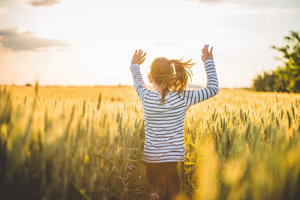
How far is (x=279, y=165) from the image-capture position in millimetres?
1239

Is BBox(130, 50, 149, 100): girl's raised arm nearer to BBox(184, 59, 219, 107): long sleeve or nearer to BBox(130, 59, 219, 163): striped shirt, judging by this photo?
BBox(130, 59, 219, 163): striped shirt

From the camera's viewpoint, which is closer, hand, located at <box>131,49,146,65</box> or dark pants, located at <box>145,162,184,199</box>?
dark pants, located at <box>145,162,184,199</box>

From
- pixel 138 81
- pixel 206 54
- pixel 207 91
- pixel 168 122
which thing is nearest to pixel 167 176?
pixel 168 122

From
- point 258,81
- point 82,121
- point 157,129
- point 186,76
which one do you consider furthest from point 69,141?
Answer: point 258,81

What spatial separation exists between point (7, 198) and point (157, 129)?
124 centimetres

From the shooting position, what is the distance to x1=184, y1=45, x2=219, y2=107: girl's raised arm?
2.14 meters

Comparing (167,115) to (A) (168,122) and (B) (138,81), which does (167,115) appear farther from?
(B) (138,81)

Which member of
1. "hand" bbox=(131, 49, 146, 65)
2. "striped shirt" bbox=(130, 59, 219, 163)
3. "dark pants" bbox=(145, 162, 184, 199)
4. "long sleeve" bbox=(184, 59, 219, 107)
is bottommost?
"dark pants" bbox=(145, 162, 184, 199)

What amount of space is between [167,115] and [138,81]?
501 mm

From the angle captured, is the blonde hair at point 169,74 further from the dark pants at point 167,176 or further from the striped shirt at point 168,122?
the dark pants at point 167,176

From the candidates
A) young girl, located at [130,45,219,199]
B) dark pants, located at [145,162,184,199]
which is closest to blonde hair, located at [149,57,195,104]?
young girl, located at [130,45,219,199]

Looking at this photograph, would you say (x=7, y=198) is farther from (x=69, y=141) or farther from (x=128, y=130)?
(x=128, y=130)

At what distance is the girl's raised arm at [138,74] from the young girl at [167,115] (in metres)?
0.04

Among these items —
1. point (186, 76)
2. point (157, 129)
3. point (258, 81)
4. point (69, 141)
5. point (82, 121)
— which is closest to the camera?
point (69, 141)
